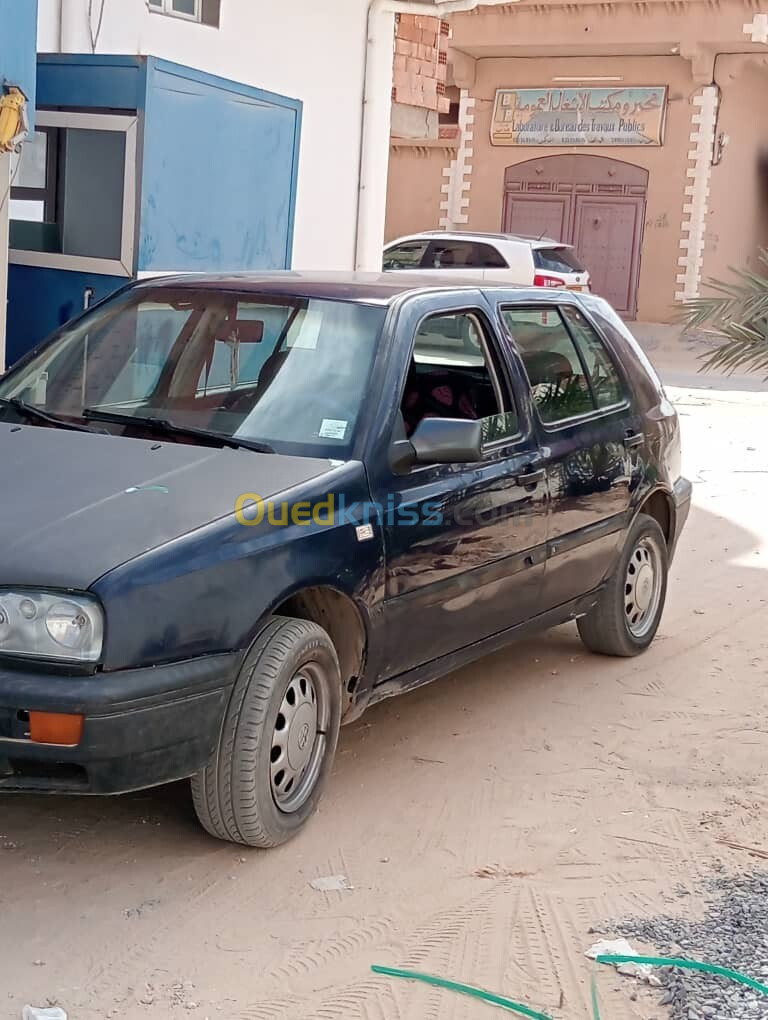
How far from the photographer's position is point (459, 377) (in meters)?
5.21

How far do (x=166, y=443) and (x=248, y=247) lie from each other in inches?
195

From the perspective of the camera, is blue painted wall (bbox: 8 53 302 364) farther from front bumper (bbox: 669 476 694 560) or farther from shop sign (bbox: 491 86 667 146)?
shop sign (bbox: 491 86 667 146)

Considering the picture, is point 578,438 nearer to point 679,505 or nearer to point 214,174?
point 679,505

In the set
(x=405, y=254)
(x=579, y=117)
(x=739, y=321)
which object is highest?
(x=579, y=117)

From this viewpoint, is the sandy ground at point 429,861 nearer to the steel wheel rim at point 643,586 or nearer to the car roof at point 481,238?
the steel wheel rim at point 643,586

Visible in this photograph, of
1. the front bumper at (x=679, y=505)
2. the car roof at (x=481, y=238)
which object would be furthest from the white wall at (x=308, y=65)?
the car roof at (x=481, y=238)

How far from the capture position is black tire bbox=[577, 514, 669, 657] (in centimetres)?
626

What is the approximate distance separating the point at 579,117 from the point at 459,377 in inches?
864

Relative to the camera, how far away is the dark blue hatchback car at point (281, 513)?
3.68m

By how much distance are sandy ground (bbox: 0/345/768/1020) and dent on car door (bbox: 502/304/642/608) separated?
626 mm

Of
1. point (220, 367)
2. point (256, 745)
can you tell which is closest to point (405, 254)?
point (220, 367)

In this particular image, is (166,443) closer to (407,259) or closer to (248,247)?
(248,247)

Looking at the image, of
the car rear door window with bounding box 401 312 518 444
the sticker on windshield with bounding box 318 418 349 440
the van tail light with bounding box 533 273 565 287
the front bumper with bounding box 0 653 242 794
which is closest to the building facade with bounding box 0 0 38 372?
the car rear door window with bounding box 401 312 518 444

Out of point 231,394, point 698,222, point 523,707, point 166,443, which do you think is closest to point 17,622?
point 166,443
